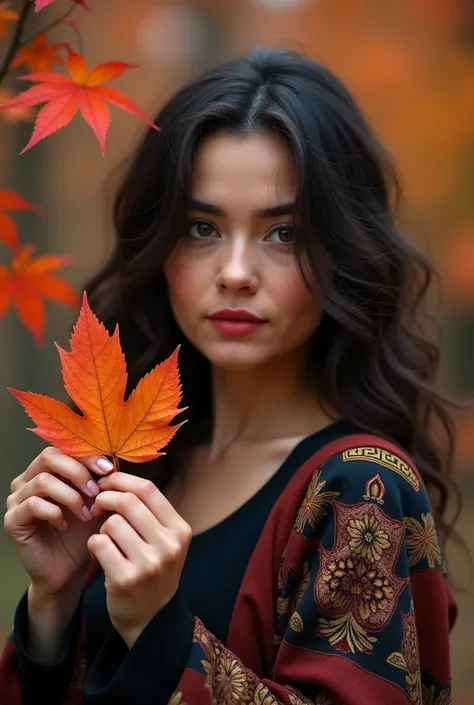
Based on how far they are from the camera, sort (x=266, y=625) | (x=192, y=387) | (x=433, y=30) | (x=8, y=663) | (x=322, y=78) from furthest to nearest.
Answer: (x=433, y=30) < (x=192, y=387) < (x=322, y=78) < (x=8, y=663) < (x=266, y=625)

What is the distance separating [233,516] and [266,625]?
0.58 feet

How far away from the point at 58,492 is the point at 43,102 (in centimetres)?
59

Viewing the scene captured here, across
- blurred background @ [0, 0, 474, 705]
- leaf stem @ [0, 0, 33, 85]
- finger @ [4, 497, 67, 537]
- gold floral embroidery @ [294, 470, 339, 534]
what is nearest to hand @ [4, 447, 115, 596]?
finger @ [4, 497, 67, 537]

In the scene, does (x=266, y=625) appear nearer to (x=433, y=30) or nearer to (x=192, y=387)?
(x=192, y=387)

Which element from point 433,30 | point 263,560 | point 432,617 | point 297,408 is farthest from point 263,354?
point 433,30

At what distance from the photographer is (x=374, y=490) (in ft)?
4.53

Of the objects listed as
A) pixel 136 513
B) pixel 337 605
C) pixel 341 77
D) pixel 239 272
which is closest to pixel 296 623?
pixel 337 605

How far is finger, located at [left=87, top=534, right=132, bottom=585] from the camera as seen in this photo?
1.24 m

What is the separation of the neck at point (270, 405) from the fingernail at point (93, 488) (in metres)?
0.39

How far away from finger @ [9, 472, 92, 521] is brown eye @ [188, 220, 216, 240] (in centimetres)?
41

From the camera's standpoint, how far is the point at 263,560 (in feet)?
4.76

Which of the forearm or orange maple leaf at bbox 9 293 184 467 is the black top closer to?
the forearm

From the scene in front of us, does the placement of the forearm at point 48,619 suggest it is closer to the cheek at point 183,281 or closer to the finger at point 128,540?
the finger at point 128,540

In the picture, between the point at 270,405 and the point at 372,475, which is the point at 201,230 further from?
the point at 372,475
